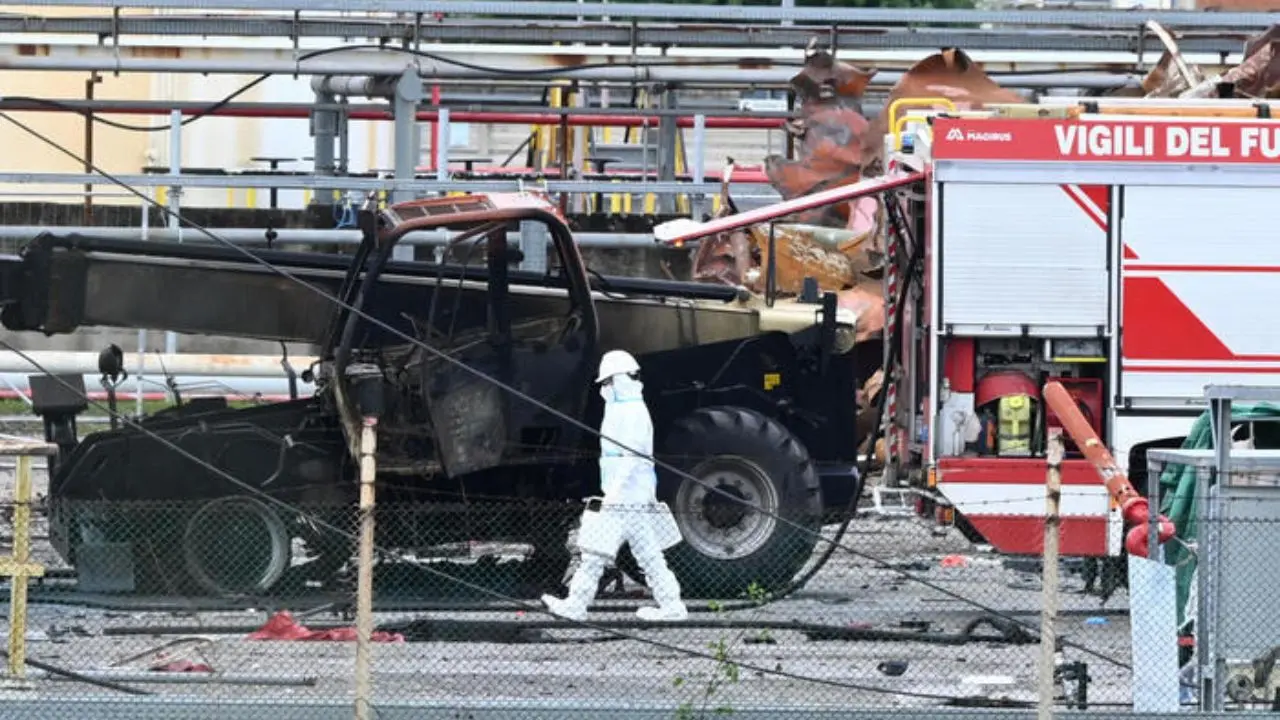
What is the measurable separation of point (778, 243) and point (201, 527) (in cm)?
739

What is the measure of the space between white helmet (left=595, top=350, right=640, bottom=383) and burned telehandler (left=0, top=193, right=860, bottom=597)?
0.43 metres

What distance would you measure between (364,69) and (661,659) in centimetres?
972

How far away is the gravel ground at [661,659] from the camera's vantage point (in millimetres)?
10414

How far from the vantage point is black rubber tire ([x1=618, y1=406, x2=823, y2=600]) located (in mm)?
13445

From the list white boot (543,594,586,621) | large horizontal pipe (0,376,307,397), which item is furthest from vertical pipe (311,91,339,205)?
white boot (543,594,586,621)

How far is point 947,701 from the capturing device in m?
10.3

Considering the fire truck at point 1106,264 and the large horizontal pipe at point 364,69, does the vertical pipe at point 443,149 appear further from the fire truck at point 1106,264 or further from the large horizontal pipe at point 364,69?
the fire truck at point 1106,264

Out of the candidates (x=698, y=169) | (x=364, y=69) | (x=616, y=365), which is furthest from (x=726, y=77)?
(x=616, y=365)

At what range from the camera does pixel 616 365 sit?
42.7 feet

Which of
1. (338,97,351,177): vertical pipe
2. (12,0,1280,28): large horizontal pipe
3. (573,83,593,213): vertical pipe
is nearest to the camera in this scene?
(12,0,1280,28): large horizontal pipe

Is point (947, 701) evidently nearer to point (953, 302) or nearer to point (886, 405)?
point (953, 302)

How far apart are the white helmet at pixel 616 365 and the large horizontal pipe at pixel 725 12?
6.46 metres

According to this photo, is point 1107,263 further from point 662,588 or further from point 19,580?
point 19,580

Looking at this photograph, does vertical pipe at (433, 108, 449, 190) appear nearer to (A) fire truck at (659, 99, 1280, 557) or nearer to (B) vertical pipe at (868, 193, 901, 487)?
(B) vertical pipe at (868, 193, 901, 487)
